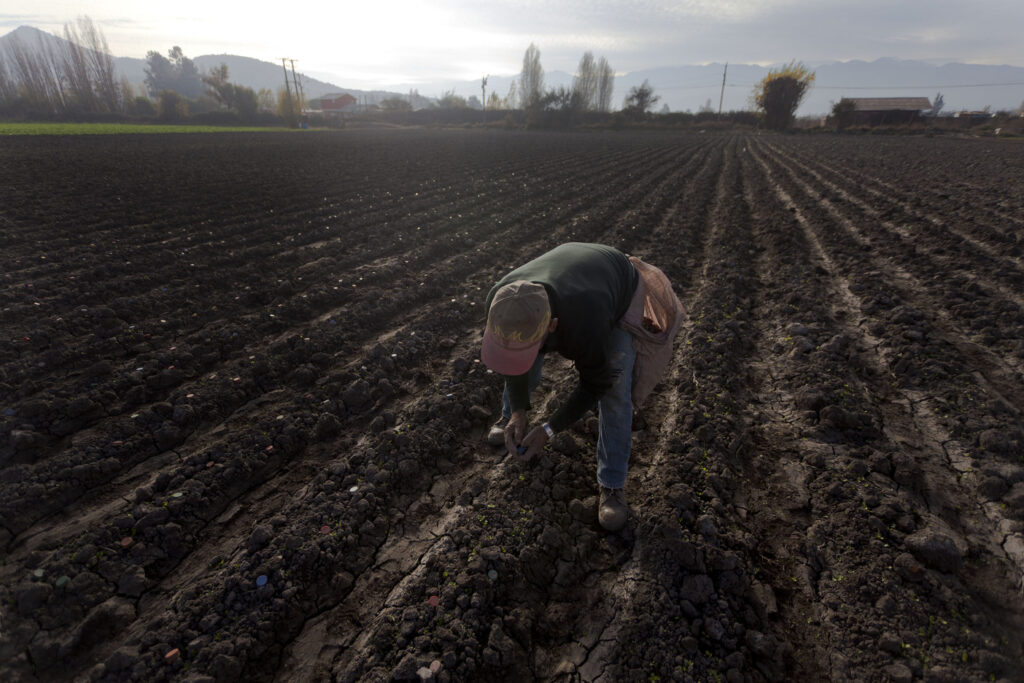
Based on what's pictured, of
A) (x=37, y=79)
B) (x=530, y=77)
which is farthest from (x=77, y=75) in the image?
(x=530, y=77)

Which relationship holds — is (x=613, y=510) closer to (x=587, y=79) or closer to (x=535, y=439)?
(x=535, y=439)

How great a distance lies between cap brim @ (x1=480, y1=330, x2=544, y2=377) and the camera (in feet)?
6.72

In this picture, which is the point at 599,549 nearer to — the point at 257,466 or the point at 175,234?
the point at 257,466

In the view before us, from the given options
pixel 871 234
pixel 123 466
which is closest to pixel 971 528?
pixel 123 466

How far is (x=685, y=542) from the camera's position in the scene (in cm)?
264

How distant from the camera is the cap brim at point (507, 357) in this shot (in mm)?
2049

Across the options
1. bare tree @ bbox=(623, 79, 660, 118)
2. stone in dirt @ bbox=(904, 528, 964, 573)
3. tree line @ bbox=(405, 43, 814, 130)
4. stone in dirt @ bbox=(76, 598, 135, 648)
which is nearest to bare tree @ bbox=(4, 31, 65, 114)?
tree line @ bbox=(405, 43, 814, 130)

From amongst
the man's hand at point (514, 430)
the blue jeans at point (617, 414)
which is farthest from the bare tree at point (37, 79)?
the blue jeans at point (617, 414)

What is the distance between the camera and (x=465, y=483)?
3.23 meters

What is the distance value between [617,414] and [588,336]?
0.72 m

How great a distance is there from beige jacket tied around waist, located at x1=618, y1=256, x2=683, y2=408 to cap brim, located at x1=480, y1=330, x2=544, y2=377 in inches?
31.2

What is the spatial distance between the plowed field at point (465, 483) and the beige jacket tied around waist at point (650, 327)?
828 mm

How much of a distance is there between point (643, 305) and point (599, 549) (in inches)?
58.2

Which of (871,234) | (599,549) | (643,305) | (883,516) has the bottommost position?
(599,549)
